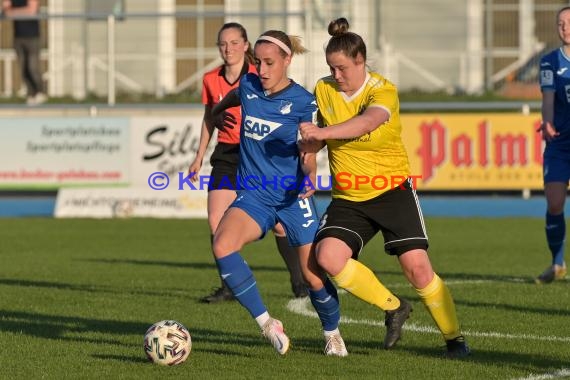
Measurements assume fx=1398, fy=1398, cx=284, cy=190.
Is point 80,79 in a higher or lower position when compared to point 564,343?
higher

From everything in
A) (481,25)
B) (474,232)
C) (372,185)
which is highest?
(481,25)

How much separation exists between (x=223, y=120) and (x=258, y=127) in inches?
63.3

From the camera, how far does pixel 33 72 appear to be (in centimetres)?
2256

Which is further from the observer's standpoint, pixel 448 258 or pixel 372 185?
pixel 448 258

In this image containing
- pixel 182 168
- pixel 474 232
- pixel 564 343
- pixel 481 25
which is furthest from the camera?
pixel 481 25

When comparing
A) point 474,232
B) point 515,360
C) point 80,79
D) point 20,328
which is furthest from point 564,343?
point 80,79

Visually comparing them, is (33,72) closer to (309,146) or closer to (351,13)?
(351,13)

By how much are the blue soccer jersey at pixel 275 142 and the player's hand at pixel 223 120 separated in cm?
145

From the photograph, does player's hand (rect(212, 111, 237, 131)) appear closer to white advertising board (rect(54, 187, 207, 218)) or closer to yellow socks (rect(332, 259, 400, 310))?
yellow socks (rect(332, 259, 400, 310))

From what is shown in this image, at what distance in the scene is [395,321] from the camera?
8172 mm

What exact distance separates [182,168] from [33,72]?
3.82 metres

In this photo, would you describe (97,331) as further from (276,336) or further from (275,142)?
(275,142)

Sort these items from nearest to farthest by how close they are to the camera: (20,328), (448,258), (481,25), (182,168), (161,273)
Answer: (20,328), (161,273), (448,258), (182,168), (481,25)

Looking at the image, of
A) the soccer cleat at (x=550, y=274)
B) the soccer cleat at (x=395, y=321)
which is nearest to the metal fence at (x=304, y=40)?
the soccer cleat at (x=550, y=274)
